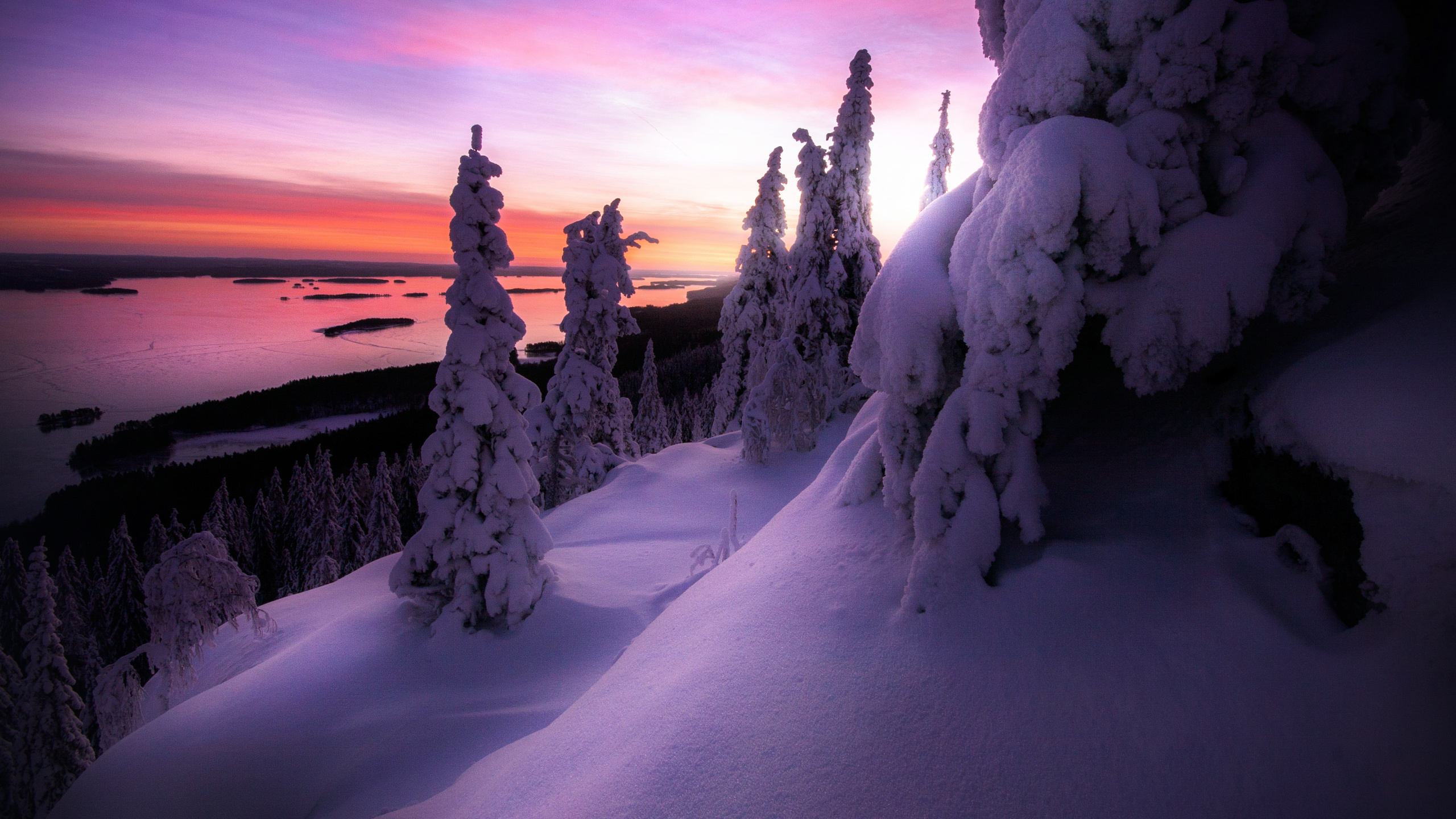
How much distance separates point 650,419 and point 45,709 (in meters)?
29.9

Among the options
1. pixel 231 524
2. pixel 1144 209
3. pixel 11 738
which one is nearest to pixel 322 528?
pixel 231 524

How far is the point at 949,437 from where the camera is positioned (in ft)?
14.5

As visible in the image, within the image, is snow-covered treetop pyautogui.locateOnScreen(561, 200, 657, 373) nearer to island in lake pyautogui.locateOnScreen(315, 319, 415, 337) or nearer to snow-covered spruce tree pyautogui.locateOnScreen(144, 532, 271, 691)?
snow-covered spruce tree pyautogui.locateOnScreen(144, 532, 271, 691)

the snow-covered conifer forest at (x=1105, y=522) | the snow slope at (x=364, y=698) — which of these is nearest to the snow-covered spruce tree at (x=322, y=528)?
the snow slope at (x=364, y=698)

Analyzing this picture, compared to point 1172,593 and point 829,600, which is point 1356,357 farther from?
point 829,600

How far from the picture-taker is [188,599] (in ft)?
33.5

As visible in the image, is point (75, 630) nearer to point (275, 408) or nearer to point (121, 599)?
point (121, 599)

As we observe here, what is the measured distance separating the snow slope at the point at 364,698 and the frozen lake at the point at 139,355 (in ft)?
20.8

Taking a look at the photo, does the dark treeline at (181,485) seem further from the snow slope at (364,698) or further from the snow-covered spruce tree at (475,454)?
the snow-covered spruce tree at (475,454)

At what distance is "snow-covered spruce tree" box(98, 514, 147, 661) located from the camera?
99.2ft

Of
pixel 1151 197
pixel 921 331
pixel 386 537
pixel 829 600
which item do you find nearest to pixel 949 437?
pixel 921 331

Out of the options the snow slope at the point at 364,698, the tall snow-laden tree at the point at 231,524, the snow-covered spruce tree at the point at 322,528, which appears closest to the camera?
the snow slope at the point at 364,698

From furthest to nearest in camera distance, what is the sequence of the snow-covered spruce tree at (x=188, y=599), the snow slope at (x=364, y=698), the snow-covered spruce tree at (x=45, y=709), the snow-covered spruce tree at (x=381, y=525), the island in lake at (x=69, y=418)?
the snow-covered spruce tree at (x=381, y=525) → the island in lake at (x=69, y=418) → the snow-covered spruce tree at (x=45, y=709) → the snow-covered spruce tree at (x=188, y=599) → the snow slope at (x=364, y=698)

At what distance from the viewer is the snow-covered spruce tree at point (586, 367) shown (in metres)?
20.8
